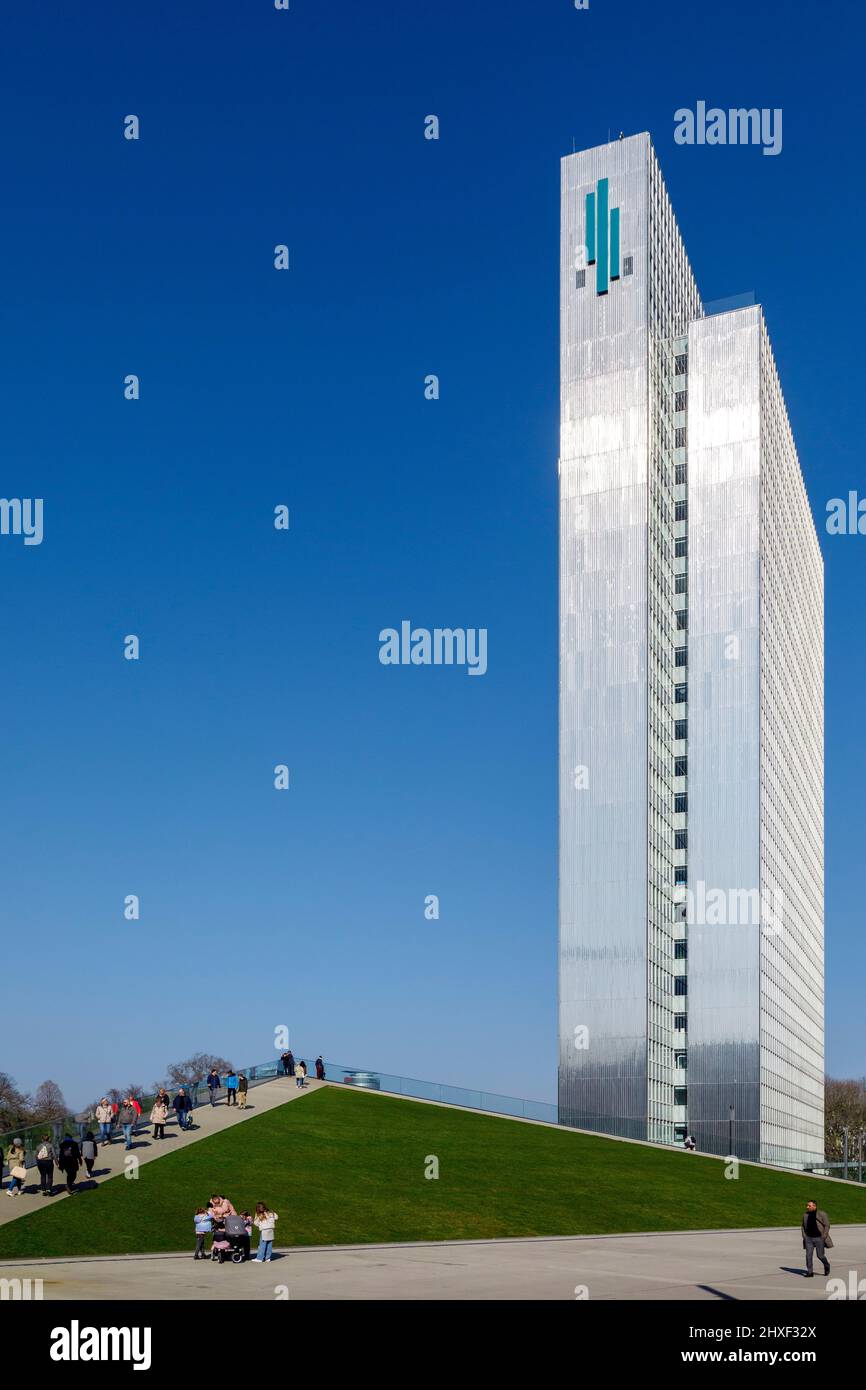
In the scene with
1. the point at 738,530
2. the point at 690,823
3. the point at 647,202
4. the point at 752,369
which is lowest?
the point at 690,823

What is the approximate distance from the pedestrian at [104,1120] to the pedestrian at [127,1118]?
23.0 inches

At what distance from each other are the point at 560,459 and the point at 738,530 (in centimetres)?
1455

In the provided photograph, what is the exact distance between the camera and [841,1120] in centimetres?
16538

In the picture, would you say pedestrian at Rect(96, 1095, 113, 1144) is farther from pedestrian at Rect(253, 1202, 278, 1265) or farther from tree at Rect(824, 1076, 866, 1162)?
tree at Rect(824, 1076, 866, 1162)

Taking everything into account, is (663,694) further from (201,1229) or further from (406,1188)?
(201,1229)

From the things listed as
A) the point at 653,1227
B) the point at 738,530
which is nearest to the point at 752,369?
the point at 738,530

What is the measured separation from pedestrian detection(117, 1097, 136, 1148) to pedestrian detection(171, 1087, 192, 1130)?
1993mm

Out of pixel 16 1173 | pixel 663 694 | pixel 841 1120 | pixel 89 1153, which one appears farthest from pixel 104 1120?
pixel 841 1120

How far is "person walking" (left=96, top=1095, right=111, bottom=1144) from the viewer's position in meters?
44.0

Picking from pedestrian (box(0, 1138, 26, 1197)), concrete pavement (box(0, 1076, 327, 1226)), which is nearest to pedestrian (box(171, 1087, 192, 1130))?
concrete pavement (box(0, 1076, 327, 1226))
